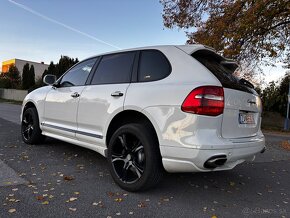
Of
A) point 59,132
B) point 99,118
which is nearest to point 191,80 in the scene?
point 99,118

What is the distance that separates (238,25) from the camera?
12609 millimetres

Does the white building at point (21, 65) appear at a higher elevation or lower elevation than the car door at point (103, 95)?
higher

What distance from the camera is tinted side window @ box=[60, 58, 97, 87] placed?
470 centimetres

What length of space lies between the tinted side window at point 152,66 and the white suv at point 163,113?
0.01 meters

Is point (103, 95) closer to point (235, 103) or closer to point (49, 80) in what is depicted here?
point (235, 103)

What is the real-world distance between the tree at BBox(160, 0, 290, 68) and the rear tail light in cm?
1001

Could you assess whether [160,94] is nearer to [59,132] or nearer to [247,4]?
[59,132]

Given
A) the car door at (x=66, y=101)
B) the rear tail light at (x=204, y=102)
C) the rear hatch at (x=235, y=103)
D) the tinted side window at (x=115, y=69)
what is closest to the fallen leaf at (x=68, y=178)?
the car door at (x=66, y=101)

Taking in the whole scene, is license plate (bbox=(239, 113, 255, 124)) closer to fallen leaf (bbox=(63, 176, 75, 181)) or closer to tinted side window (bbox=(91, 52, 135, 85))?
tinted side window (bbox=(91, 52, 135, 85))

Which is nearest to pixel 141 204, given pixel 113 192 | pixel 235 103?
pixel 113 192

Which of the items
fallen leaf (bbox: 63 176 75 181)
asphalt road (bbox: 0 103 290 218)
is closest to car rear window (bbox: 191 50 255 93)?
asphalt road (bbox: 0 103 290 218)

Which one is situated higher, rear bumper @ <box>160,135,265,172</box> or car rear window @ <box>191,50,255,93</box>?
car rear window @ <box>191,50,255,93</box>

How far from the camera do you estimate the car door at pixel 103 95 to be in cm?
387

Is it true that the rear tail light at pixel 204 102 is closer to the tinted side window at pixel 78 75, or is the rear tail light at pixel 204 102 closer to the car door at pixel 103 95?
the car door at pixel 103 95
